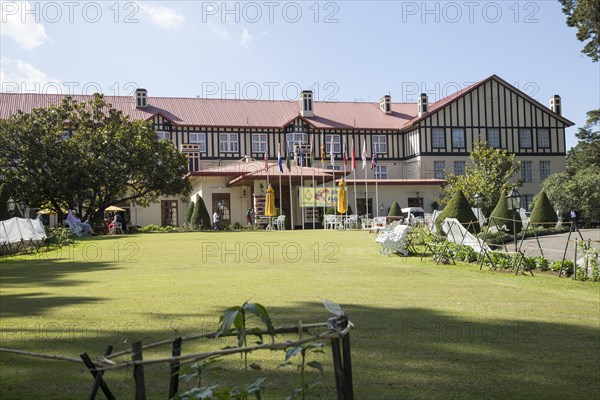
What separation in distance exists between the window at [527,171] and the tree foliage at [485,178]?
18.6ft

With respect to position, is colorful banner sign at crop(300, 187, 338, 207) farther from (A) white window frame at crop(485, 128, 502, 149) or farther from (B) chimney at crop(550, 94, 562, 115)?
(B) chimney at crop(550, 94, 562, 115)

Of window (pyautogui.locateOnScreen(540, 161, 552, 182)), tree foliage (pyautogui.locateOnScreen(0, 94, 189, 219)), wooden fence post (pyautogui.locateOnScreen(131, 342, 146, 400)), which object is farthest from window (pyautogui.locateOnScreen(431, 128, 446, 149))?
wooden fence post (pyautogui.locateOnScreen(131, 342, 146, 400))

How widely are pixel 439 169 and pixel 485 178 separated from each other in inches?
352

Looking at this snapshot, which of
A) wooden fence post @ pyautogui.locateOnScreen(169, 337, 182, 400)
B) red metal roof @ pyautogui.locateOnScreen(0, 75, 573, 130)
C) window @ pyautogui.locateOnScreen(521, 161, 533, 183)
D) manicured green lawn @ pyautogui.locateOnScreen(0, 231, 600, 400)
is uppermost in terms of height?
red metal roof @ pyautogui.locateOnScreen(0, 75, 573, 130)

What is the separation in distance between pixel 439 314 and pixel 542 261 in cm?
559

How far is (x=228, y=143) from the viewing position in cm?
4522

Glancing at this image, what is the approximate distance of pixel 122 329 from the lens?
5832mm

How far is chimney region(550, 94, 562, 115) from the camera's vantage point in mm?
49706

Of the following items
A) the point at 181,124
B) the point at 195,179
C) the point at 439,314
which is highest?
the point at 181,124

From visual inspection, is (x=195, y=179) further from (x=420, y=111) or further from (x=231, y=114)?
(x=420, y=111)

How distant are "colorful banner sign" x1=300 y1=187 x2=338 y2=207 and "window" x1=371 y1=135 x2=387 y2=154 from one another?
585 inches

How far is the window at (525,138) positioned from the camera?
46594mm

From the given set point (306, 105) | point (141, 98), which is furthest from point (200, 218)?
point (306, 105)

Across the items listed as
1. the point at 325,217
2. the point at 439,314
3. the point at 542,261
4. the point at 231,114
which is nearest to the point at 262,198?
the point at 325,217
